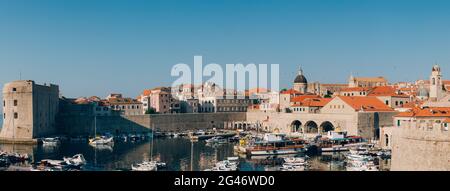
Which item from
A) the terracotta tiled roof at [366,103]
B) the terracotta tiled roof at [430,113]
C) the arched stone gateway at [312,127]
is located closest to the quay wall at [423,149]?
the terracotta tiled roof at [430,113]

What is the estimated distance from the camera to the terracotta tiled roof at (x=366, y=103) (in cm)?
3828

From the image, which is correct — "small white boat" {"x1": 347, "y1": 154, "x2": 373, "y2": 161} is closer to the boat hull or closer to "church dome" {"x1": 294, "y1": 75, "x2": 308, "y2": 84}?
the boat hull

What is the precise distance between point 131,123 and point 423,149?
34.9 m

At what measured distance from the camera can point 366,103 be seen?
3956 centimetres

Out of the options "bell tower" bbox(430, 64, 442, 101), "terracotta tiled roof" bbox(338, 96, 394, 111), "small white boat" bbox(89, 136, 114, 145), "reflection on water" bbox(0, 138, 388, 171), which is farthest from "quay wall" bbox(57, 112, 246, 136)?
"bell tower" bbox(430, 64, 442, 101)

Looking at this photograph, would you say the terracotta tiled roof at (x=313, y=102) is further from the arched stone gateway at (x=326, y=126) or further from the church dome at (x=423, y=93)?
the church dome at (x=423, y=93)

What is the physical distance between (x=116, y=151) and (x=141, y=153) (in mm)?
2066

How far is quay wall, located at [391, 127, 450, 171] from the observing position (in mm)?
11984

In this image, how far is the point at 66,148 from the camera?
3453cm

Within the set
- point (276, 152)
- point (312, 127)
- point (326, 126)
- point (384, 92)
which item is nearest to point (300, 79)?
point (384, 92)

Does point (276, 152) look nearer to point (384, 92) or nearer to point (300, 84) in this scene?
point (384, 92)

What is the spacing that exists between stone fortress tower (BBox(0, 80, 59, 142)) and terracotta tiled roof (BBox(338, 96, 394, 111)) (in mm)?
23054
